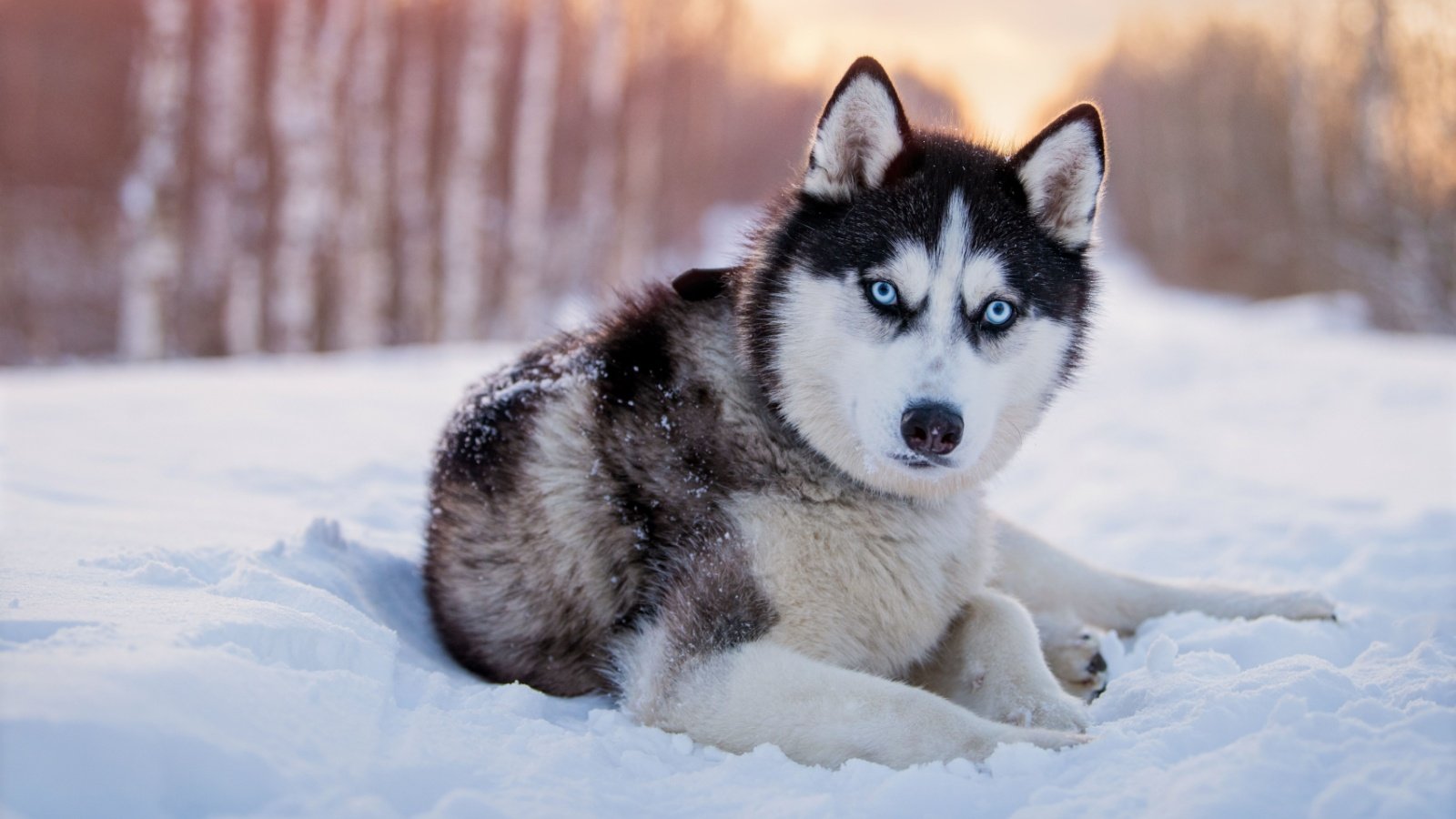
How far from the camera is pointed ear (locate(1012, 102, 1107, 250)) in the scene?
2.42 meters

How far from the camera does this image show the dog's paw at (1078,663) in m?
2.58

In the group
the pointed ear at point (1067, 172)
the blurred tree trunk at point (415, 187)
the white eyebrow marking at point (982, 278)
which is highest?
the pointed ear at point (1067, 172)

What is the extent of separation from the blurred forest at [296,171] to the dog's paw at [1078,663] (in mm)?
7247

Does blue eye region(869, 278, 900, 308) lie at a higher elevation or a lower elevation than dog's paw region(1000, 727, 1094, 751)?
higher

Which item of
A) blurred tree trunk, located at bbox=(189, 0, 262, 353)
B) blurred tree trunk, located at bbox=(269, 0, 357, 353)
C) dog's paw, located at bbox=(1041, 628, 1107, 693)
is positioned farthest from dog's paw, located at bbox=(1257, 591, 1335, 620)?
blurred tree trunk, located at bbox=(189, 0, 262, 353)

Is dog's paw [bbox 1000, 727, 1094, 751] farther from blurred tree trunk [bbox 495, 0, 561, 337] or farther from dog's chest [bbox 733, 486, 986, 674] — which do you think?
blurred tree trunk [bbox 495, 0, 561, 337]

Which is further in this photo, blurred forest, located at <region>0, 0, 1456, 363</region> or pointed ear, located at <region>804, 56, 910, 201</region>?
blurred forest, located at <region>0, 0, 1456, 363</region>

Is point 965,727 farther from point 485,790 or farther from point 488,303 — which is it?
point 488,303

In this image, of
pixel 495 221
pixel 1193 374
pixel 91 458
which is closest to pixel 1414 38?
pixel 1193 374

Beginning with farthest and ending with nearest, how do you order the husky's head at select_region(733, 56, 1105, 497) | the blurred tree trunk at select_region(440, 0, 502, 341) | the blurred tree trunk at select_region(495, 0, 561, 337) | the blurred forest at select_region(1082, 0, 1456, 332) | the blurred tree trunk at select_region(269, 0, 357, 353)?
the blurred forest at select_region(1082, 0, 1456, 332), the blurred tree trunk at select_region(495, 0, 561, 337), the blurred tree trunk at select_region(440, 0, 502, 341), the blurred tree trunk at select_region(269, 0, 357, 353), the husky's head at select_region(733, 56, 1105, 497)

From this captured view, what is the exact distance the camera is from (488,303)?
1727cm

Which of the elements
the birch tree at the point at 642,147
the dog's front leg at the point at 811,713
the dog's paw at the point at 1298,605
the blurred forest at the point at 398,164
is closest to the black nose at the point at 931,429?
the dog's front leg at the point at 811,713

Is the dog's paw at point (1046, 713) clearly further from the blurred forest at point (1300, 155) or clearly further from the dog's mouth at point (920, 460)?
the blurred forest at point (1300, 155)

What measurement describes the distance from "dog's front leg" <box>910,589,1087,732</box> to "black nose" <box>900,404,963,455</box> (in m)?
→ 0.66
